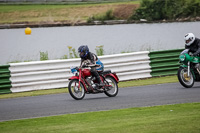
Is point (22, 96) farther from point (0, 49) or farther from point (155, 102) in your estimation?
point (0, 49)

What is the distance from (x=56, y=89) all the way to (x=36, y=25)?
22405 millimetres

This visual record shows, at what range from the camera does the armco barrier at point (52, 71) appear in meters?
15.0

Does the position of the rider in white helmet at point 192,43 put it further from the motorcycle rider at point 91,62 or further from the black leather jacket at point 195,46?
the motorcycle rider at point 91,62

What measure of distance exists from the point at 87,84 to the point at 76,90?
0.41 m

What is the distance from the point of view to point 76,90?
11.9m

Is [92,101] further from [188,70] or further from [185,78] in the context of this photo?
[188,70]

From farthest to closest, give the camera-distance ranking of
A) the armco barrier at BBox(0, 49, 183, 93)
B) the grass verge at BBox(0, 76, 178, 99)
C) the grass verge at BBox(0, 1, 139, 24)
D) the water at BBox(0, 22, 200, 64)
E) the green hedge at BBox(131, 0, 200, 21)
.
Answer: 1. the grass verge at BBox(0, 1, 139, 24)
2. the green hedge at BBox(131, 0, 200, 21)
3. the water at BBox(0, 22, 200, 64)
4. the armco barrier at BBox(0, 49, 183, 93)
5. the grass verge at BBox(0, 76, 178, 99)

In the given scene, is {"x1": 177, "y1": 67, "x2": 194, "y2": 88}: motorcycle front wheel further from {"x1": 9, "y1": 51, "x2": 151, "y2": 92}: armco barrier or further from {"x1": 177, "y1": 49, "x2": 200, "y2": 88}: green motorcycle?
{"x1": 9, "y1": 51, "x2": 151, "y2": 92}: armco barrier

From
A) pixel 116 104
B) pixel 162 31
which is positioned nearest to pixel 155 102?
pixel 116 104

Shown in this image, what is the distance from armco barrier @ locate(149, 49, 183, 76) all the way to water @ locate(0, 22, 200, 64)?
10.4 metres

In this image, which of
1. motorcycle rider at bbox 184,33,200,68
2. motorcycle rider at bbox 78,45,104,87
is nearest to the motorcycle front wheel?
motorcycle rider at bbox 184,33,200,68

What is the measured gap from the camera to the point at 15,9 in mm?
37969

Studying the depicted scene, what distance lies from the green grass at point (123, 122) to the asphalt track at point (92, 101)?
0.74 m

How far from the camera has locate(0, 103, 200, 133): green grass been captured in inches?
292
